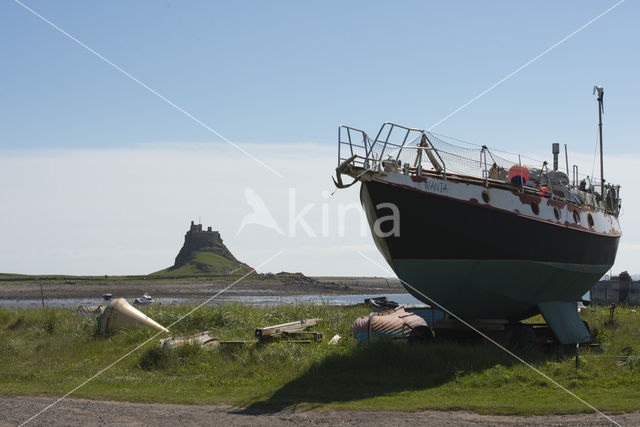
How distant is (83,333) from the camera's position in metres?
21.2

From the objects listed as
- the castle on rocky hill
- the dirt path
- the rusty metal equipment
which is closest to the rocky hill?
the castle on rocky hill

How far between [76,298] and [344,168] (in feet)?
284

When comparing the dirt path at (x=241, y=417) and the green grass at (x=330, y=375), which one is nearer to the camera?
the dirt path at (x=241, y=417)

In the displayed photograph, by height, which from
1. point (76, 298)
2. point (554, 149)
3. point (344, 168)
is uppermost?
point (554, 149)

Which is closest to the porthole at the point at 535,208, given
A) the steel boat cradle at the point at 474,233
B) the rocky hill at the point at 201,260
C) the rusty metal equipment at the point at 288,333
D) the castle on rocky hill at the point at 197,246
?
the steel boat cradle at the point at 474,233

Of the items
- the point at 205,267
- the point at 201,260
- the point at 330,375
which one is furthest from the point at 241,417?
the point at 201,260

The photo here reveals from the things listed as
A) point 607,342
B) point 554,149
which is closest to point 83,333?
point 607,342

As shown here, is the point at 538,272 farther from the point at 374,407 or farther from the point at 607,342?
the point at 374,407

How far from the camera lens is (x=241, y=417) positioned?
460 inches

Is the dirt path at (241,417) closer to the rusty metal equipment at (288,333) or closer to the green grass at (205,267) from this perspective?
the rusty metal equipment at (288,333)

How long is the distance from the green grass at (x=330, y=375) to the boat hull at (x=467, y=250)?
183 centimetres

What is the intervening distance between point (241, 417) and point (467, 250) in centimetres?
821

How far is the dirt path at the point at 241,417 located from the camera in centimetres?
1106

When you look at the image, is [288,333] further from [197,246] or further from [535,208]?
[197,246]
